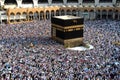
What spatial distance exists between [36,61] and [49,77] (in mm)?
5880

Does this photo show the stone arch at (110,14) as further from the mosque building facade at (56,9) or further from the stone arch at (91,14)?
the stone arch at (91,14)

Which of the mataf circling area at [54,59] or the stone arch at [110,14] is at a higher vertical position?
the stone arch at [110,14]

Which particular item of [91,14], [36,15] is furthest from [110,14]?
[36,15]

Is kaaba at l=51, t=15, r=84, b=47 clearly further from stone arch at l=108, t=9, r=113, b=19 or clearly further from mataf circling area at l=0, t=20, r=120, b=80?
stone arch at l=108, t=9, r=113, b=19

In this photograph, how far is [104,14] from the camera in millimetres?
68938

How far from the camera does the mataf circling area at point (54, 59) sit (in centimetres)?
2288

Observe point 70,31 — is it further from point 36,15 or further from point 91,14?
point 91,14

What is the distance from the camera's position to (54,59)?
28797 mm

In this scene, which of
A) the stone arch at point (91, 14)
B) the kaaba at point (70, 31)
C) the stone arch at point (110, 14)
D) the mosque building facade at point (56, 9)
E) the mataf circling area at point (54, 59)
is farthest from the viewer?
the stone arch at point (91, 14)

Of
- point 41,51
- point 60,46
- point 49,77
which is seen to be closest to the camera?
point 49,77

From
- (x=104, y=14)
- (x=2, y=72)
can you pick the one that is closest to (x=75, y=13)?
(x=104, y=14)

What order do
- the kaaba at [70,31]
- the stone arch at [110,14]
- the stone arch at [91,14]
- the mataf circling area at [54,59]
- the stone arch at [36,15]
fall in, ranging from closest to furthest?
1. the mataf circling area at [54,59]
2. the kaaba at [70,31]
3. the stone arch at [36,15]
4. the stone arch at [110,14]
5. the stone arch at [91,14]

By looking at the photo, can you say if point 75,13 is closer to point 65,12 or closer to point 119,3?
point 65,12

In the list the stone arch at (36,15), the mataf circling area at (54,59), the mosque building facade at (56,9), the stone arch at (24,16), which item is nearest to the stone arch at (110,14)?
the mosque building facade at (56,9)
